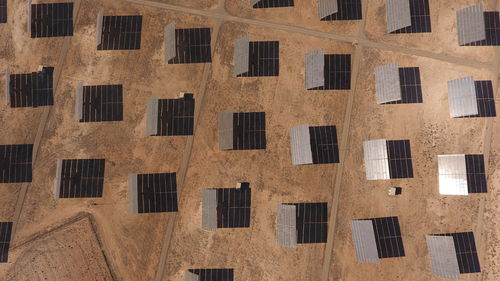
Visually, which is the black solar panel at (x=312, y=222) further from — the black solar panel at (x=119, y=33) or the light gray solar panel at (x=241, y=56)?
the black solar panel at (x=119, y=33)

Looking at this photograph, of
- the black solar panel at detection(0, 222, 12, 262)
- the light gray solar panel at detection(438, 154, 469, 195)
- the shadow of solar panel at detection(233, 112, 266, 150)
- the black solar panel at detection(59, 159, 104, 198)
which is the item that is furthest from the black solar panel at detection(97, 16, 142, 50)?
the light gray solar panel at detection(438, 154, 469, 195)

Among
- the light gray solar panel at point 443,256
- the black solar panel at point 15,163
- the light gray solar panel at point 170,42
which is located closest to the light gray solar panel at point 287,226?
the light gray solar panel at point 443,256

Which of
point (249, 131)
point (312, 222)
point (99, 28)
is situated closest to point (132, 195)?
point (249, 131)

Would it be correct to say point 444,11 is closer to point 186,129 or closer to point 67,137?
point 186,129

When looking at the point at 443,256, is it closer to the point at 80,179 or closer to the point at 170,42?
the point at 170,42

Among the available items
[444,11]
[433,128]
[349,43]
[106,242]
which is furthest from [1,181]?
[444,11]
